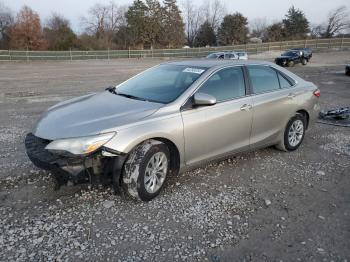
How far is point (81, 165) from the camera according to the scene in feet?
10.7

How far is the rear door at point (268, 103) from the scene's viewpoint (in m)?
4.77

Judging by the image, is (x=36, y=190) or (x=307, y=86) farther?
(x=307, y=86)

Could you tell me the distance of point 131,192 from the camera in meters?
3.57

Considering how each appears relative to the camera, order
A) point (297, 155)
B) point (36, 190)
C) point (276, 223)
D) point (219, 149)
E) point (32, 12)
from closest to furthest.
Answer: point (276, 223), point (36, 190), point (219, 149), point (297, 155), point (32, 12)

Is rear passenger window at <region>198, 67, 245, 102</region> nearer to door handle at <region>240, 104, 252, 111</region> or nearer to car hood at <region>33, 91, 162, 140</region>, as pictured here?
door handle at <region>240, 104, 252, 111</region>

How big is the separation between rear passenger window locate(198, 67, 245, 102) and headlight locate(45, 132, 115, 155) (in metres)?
1.50

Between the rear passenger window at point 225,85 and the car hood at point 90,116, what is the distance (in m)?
0.81

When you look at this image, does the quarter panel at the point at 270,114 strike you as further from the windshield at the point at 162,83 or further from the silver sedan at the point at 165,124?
the windshield at the point at 162,83

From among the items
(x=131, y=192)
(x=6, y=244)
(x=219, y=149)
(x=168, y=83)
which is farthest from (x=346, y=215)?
(x=6, y=244)

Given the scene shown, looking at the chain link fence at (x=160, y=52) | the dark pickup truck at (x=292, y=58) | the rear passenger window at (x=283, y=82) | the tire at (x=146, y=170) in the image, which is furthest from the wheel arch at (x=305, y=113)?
the chain link fence at (x=160, y=52)

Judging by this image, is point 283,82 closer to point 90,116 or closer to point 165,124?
point 165,124

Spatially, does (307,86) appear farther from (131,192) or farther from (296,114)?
(131,192)

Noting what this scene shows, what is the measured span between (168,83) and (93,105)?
1066 mm

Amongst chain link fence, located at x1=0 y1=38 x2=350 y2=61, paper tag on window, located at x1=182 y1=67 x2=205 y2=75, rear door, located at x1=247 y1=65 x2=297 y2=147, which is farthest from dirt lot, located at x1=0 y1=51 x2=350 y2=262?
chain link fence, located at x1=0 y1=38 x2=350 y2=61
